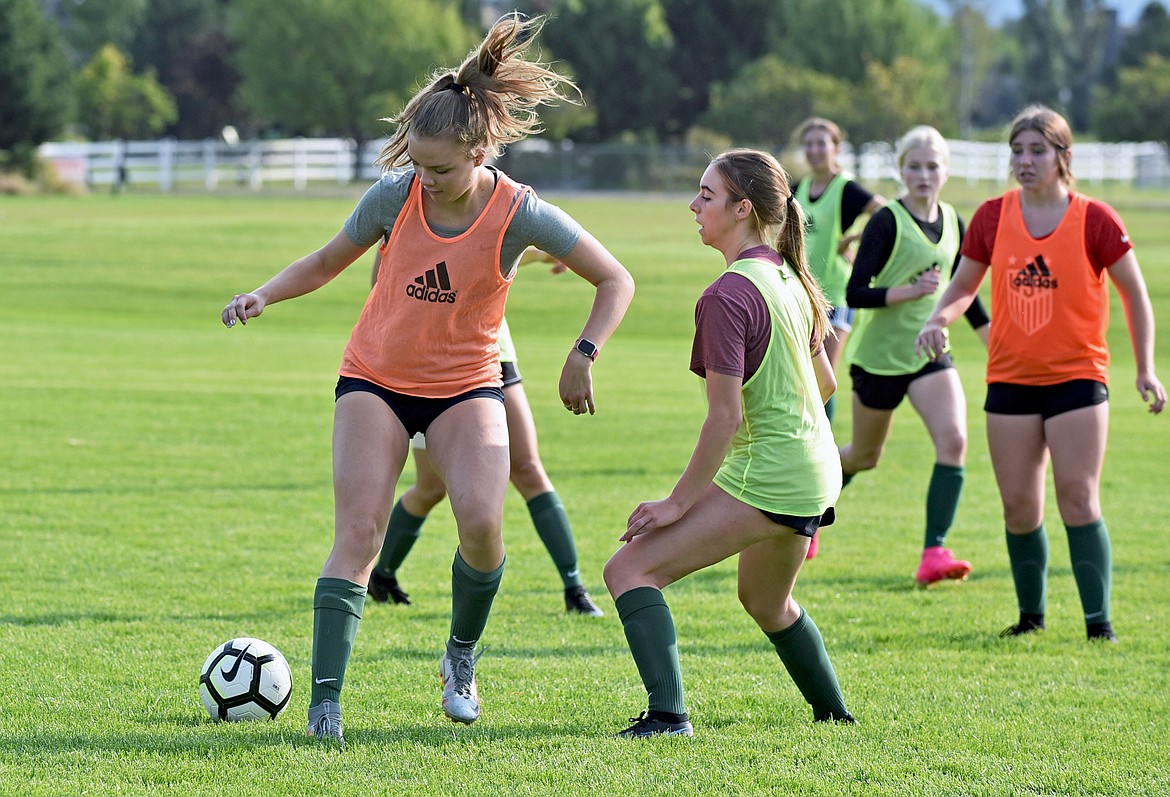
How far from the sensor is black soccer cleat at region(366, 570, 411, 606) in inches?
270

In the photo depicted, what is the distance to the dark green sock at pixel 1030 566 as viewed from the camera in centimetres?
636

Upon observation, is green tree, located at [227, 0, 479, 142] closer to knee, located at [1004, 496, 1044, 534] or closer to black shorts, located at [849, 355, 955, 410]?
black shorts, located at [849, 355, 955, 410]

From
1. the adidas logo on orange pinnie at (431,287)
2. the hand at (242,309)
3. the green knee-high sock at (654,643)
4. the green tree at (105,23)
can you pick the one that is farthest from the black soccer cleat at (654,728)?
the green tree at (105,23)

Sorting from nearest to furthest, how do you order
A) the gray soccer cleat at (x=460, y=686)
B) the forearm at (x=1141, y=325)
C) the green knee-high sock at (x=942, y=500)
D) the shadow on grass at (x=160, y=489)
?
the gray soccer cleat at (x=460, y=686), the forearm at (x=1141, y=325), the green knee-high sock at (x=942, y=500), the shadow on grass at (x=160, y=489)

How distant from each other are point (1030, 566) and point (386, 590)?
9.96 feet

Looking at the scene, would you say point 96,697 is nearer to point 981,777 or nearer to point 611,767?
point 611,767

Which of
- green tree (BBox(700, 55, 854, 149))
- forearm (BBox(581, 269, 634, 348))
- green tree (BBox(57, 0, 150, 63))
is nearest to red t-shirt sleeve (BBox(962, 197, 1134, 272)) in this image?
forearm (BBox(581, 269, 634, 348))

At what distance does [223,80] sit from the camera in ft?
253

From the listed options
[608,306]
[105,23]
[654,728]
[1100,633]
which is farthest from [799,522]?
[105,23]

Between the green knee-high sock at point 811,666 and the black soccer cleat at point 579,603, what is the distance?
6.56ft

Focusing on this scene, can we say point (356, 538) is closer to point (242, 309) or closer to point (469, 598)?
point (469, 598)

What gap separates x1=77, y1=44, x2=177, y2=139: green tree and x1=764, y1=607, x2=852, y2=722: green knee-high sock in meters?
62.7

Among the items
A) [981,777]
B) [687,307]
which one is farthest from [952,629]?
[687,307]

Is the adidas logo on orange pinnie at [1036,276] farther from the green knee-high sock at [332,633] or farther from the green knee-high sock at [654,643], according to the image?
the green knee-high sock at [332,633]
